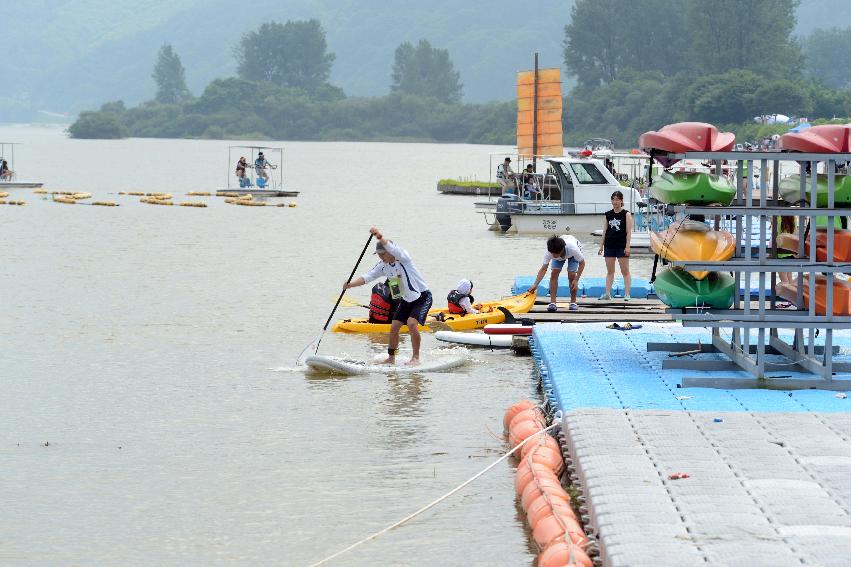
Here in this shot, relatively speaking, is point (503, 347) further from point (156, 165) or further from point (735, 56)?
point (735, 56)

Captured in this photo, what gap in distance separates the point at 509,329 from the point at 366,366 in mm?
2589

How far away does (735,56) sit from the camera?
17100 centimetres

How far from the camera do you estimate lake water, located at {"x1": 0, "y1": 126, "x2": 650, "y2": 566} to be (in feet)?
38.6

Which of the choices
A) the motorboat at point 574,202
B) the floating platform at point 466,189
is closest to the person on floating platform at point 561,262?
the motorboat at point 574,202

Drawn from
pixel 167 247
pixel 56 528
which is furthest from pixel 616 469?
pixel 167 247

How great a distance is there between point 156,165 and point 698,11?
257 feet

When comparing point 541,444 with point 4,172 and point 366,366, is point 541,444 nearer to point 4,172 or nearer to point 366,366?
point 366,366

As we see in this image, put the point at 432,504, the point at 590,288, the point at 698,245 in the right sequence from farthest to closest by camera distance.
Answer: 1. the point at 590,288
2. the point at 698,245
3. the point at 432,504

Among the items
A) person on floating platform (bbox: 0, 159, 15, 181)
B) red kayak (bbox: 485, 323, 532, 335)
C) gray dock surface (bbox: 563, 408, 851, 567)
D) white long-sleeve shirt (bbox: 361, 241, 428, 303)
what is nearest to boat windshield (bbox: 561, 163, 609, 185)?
red kayak (bbox: 485, 323, 532, 335)

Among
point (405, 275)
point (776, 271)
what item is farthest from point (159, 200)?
point (776, 271)

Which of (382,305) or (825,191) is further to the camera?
(382,305)

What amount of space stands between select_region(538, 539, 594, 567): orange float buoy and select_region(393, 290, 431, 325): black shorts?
25.4ft

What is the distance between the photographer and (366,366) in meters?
18.5

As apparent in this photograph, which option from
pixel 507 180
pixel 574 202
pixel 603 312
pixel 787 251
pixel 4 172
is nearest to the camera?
pixel 787 251
